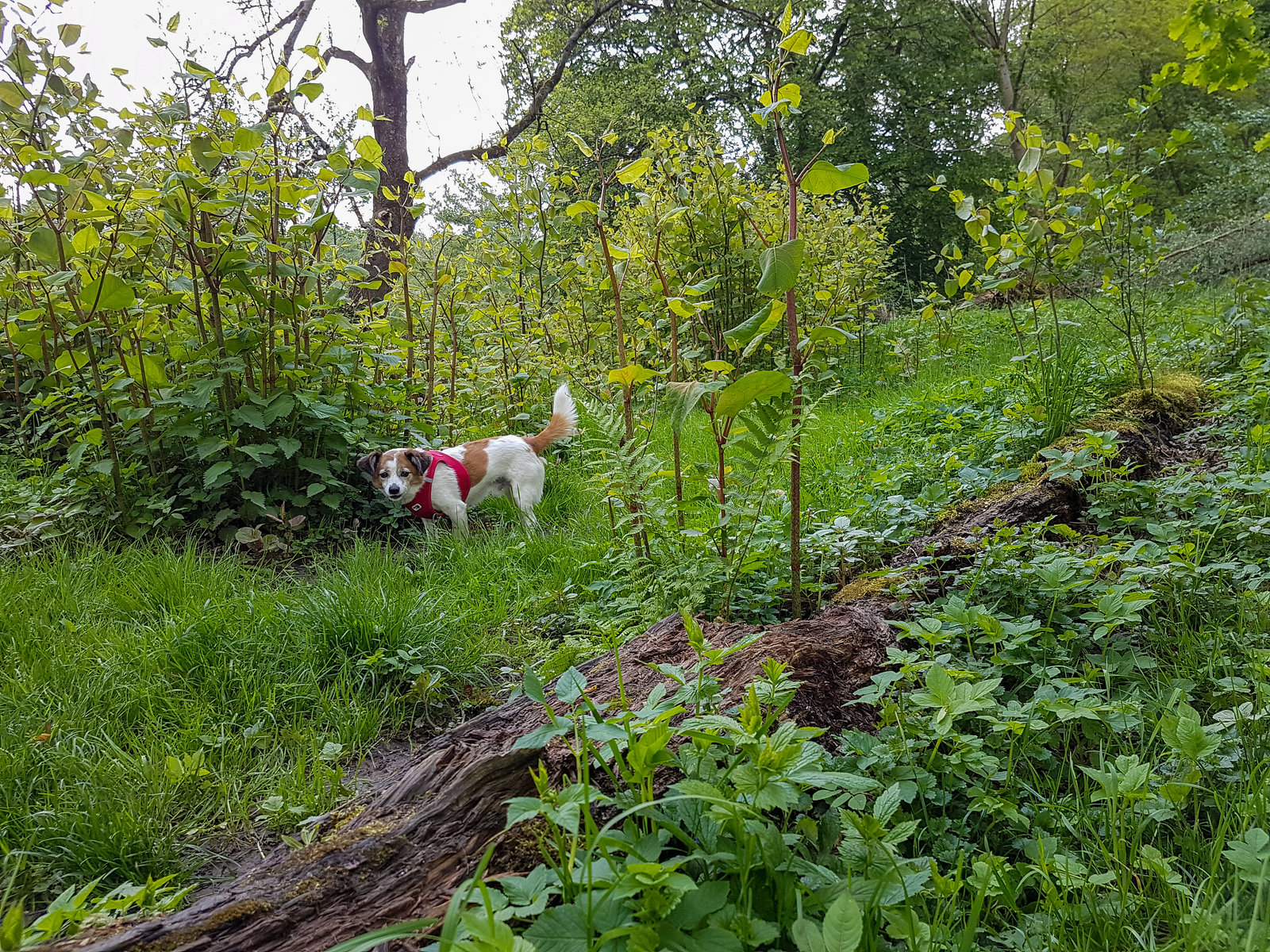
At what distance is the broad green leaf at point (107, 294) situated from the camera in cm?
323

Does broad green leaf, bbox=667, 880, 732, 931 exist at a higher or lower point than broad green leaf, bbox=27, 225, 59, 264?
lower

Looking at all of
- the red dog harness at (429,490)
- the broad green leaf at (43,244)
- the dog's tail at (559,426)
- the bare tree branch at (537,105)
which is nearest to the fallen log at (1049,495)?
the red dog harness at (429,490)

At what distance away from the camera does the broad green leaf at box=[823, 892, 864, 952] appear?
857 mm

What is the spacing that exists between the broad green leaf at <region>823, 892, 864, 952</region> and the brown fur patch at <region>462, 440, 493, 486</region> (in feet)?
13.1

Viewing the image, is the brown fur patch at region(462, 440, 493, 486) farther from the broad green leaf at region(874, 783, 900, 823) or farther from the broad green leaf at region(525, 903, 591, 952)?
the broad green leaf at region(525, 903, 591, 952)

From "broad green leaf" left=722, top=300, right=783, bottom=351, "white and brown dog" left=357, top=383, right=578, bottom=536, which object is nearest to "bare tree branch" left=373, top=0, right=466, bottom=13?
"white and brown dog" left=357, top=383, right=578, bottom=536

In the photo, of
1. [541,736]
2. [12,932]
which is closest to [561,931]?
[541,736]

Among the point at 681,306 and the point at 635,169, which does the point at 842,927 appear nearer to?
the point at 681,306

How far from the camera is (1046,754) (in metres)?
1.47

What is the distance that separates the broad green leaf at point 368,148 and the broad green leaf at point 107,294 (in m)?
1.27

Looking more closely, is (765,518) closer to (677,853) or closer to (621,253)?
(621,253)

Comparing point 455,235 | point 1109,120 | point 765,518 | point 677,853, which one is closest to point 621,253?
point 765,518

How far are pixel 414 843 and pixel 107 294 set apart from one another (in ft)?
10.6

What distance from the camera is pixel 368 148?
3.52m
